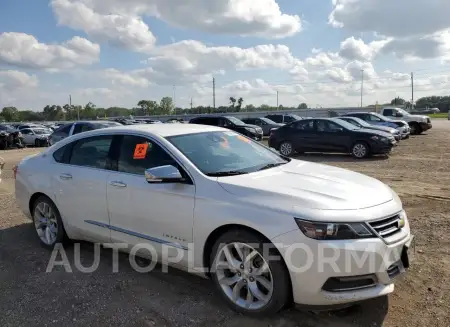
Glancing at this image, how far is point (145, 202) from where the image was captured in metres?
3.96

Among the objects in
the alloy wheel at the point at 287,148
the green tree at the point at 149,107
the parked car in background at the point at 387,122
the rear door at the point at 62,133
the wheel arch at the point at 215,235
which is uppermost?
the green tree at the point at 149,107

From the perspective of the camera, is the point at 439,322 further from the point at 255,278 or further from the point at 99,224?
the point at 99,224

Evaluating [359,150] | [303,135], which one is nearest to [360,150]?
[359,150]

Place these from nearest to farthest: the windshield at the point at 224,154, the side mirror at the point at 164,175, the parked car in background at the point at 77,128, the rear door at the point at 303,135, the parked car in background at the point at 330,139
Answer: the side mirror at the point at 164,175, the windshield at the point at 224,154, the parked car in background at the point at 330,139, the rear door at the point at 303,135, the parked car in background at the point at 77,128

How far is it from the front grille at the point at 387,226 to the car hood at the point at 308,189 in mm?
152

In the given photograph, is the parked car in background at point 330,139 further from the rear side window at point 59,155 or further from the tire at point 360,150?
the rear side window at point 59,155

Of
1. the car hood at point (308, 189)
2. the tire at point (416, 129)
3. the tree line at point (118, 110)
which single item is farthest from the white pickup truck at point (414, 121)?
the tree line at point (118, 110)

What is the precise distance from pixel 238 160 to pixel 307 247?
4.55 feet

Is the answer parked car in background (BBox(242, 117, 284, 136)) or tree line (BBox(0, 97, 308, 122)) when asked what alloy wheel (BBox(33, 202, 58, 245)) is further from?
tree line (BBox(0, 97, 308, 122))

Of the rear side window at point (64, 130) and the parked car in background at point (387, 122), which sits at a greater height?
the parked car in background at point (387, 122)

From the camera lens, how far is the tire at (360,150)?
14445 millimetres

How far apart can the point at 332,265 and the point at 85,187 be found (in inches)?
111

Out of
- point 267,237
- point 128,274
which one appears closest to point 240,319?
point 267,237

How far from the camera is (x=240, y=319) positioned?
11.0 ft
